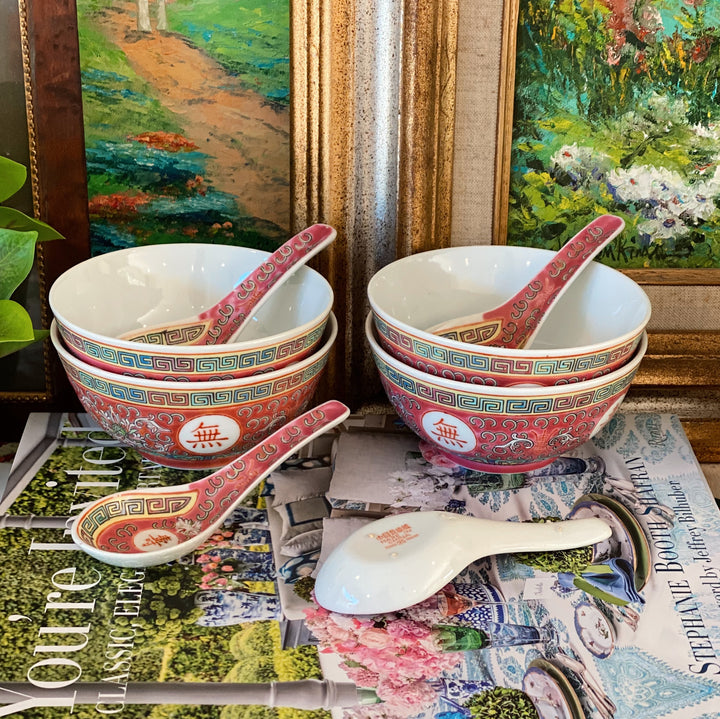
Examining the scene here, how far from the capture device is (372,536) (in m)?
0.65

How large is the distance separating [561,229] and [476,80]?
0.16 m

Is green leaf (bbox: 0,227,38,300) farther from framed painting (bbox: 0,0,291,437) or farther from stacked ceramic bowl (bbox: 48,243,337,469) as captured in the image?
framed painting (bbox: 0,0,291,437)

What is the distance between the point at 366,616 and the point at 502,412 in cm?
18

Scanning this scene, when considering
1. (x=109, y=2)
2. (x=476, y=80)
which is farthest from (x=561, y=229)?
(x=109, y=2)

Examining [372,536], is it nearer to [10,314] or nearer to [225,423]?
[225,423]

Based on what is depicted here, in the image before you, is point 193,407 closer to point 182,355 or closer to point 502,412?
point 182,355

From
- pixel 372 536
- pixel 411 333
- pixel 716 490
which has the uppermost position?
pixel 411 333

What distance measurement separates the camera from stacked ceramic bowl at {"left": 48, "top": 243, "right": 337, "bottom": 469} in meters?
0.68

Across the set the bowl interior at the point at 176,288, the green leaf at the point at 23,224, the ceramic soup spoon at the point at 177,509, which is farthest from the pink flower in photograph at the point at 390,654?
the green leaf at the point at 23,224

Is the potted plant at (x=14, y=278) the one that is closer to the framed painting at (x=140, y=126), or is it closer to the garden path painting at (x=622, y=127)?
the framed painting at (x=140, y=126)

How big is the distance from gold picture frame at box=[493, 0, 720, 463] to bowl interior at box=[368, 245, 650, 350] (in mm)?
34

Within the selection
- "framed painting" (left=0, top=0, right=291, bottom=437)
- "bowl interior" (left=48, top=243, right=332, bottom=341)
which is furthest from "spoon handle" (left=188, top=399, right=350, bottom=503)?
"framed painting" (left=0, top=0, right=291, bottom=437)

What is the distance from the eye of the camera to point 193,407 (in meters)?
0.70

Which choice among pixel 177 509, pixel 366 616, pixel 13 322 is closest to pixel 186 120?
pixel 13 322
